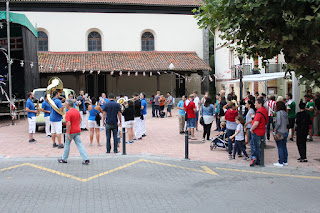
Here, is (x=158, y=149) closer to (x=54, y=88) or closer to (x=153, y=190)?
(x=54, y=88)

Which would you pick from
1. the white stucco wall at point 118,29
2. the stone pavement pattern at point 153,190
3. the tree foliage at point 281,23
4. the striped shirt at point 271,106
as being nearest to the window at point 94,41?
the white stucco wall at point 118,29

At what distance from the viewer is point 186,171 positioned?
8.30m

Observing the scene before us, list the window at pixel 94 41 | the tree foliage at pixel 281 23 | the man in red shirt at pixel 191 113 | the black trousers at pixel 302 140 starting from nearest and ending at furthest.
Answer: the tree foliage at pixel 281 23 < the black trousers at pixel 302 140 < the man in red shirt at pixel 191 113 < the window at pixel 94 41

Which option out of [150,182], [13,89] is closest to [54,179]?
[150,182]

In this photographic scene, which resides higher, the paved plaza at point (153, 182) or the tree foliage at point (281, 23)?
the tree foliage at point (281, 23)

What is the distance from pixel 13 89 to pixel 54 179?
13332 millimetres

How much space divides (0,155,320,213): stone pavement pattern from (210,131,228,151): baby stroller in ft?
6.33

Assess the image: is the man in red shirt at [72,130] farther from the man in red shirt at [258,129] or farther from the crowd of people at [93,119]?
the man in red shirt at [258,129]

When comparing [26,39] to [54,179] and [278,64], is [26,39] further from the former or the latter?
[278,64]

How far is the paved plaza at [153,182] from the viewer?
5840mm

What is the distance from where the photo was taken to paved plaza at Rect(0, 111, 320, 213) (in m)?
5.84

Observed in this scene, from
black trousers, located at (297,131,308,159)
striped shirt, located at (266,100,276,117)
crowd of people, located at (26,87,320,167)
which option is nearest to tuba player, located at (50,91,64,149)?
crowd of people, located at (26,87,320,167)

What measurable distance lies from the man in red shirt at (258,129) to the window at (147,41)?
2692 centimetres

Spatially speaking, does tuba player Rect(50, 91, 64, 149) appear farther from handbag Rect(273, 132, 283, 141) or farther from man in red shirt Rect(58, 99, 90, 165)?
handbag Rect(273, 132, 283, 141)
